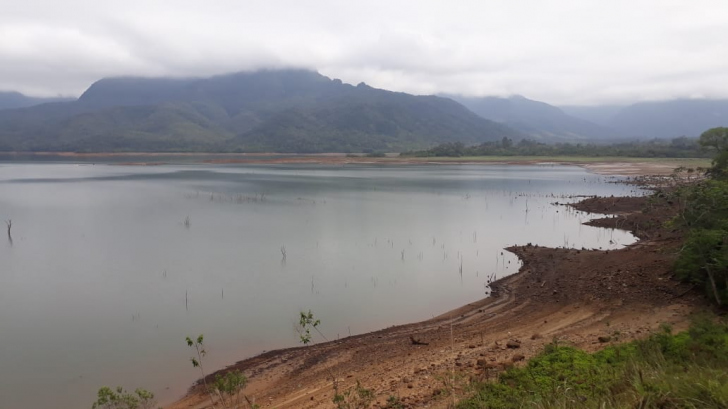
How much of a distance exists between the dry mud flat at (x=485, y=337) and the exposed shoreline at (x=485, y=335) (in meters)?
0.02

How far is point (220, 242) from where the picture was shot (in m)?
20.7

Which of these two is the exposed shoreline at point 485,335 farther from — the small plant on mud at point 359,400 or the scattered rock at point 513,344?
the small plant on mud at point 359,400

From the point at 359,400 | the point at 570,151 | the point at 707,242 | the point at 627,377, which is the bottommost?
the point at 359,400

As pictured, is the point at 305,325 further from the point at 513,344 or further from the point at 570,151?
the point at 570,151

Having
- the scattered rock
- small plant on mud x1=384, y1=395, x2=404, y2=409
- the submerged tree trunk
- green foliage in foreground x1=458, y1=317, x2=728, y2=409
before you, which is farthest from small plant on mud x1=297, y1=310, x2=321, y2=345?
the submerged tree trunk

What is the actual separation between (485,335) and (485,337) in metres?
0.15

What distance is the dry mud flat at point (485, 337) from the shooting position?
700cm

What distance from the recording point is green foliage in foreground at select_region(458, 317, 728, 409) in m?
4.13

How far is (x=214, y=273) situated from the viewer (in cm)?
1565

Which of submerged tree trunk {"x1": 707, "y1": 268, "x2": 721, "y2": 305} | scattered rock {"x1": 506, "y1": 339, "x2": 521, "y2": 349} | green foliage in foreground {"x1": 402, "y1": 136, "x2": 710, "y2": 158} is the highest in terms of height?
green foliage in foreground {"x1": 402, "y1": 136, "x2": 710, "y2": 158}

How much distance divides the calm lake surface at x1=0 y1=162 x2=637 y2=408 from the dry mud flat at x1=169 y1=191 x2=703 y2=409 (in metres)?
1.11

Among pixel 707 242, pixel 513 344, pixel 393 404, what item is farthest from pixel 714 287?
pixel 393 404

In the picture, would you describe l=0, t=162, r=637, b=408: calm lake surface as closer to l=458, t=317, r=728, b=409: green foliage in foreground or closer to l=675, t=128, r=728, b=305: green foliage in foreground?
l=675, t=128, r=728, b=305: green foliage in foreground

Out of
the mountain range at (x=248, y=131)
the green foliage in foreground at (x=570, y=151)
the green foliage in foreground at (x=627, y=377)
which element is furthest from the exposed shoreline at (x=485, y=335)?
the mountain range at (x=248, y=131)
